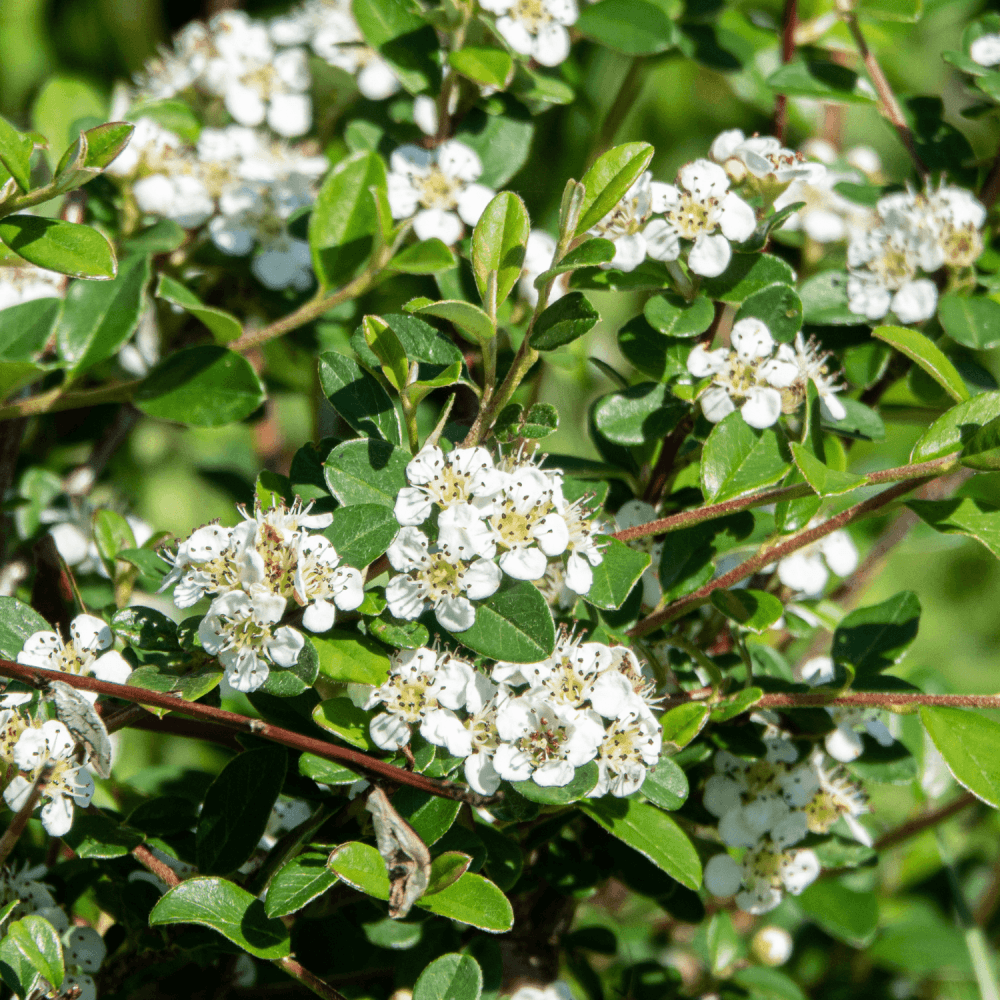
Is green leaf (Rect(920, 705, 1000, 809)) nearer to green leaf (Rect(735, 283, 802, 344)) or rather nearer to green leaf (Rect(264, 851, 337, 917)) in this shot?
green leaf (Rect(735, 283, 802, 344))

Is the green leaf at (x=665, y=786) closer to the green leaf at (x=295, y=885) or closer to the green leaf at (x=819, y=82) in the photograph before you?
the green leaf at (x=295, y=885)

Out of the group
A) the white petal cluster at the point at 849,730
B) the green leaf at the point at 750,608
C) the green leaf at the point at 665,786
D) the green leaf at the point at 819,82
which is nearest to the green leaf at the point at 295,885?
the green leaf at the point at 665,786

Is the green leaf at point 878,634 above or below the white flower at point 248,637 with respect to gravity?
below

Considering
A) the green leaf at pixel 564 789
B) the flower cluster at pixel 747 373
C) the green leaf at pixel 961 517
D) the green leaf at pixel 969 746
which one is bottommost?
the green leaf at pixel 969 746

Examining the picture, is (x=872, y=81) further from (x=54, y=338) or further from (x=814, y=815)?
(x=54, y=338)

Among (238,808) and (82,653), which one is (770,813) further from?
(82,653)

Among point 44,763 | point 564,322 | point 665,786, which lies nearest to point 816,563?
point 665,786

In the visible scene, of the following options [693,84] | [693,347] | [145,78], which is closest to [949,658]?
[693,84]
